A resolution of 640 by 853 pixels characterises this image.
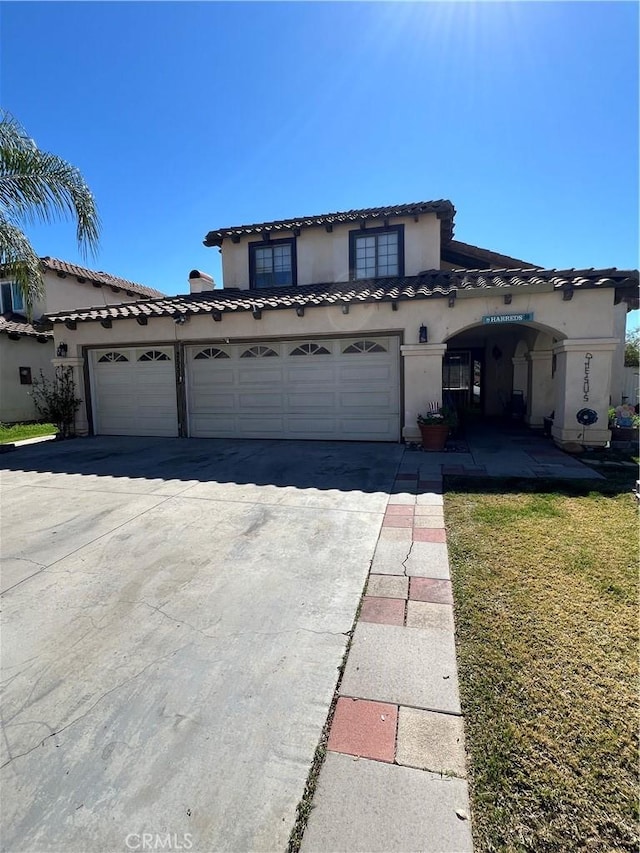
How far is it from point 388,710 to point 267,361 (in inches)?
353

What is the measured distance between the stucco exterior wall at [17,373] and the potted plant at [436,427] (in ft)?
51.4

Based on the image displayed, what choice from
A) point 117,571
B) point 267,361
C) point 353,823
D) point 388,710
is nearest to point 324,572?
point 388,710

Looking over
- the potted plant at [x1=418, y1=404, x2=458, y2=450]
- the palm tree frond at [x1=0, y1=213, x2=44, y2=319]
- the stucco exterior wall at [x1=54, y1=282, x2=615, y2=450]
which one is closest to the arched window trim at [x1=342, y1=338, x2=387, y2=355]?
the stucco exterior wall at [x1=54, y1=282, x2=615, y2=450]

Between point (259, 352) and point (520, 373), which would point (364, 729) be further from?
point (520, 373)

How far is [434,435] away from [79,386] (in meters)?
9.58

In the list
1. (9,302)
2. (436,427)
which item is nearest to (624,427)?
(436,427)

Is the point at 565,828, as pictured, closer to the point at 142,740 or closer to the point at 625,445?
the point at 142,740

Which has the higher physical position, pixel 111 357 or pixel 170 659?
pixel 111 357

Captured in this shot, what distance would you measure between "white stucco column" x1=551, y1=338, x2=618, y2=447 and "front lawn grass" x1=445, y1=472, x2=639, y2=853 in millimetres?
4632

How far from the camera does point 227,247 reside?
12305 mm

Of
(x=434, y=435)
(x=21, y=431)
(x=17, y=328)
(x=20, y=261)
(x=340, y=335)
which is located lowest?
(x=21, y=431)

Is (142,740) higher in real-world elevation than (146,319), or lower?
lower

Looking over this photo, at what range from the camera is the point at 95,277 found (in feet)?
61.6

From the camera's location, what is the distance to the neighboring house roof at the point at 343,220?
1046 centimetres
